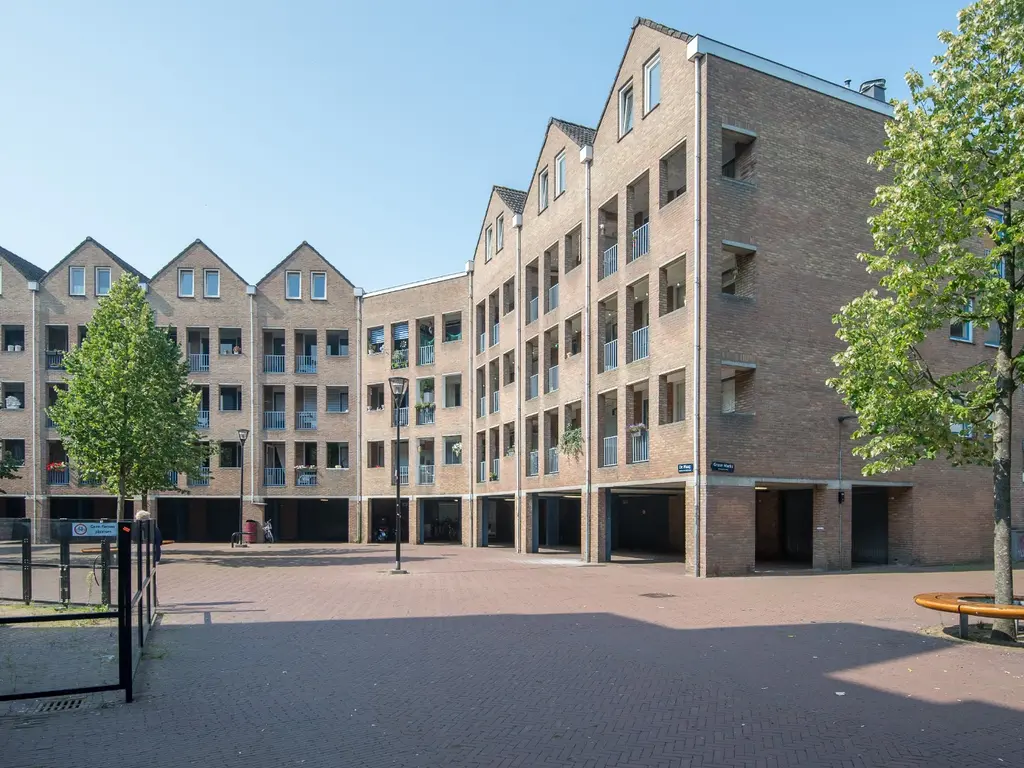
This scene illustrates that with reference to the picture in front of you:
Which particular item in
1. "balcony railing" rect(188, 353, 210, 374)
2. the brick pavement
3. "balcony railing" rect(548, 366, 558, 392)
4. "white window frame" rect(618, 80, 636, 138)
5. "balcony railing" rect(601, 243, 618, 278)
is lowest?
the brick pavement

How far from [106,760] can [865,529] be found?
25.7 m

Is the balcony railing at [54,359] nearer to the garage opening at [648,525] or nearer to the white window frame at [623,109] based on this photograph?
the garage opening at [648,525]

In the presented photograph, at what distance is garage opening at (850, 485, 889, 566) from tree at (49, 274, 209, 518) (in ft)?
75.0

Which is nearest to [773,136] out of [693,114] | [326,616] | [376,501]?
[693,114]

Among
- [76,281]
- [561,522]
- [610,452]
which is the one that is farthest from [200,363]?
[610,452]

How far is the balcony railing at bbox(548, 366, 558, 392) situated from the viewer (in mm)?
31844

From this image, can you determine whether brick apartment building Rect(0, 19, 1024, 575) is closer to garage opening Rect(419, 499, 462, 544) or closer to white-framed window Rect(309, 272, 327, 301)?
white-framed window Rect(309, 272, 327, 301)

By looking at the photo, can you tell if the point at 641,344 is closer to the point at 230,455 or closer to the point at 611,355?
the point at 611,355

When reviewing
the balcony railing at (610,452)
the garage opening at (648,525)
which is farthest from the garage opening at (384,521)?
the balcony railing at (610,452)

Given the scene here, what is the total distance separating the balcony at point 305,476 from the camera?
45.6m

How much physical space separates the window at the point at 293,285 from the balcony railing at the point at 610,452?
24341 millimetres

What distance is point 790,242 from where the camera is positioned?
24000 millimetres

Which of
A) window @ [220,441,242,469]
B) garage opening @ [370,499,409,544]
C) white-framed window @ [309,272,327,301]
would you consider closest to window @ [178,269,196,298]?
white-framed window @ [309,272,327,301]

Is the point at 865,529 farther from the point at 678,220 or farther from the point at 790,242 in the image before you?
the point at 678,220
